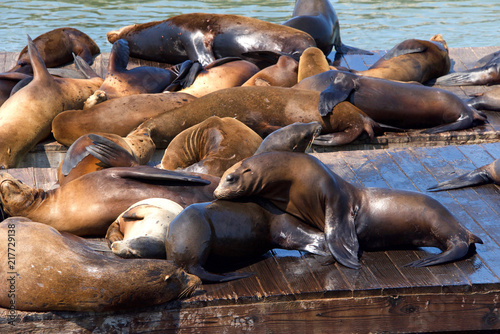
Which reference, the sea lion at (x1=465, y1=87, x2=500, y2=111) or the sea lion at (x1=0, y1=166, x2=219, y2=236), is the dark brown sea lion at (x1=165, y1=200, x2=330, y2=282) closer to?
the sea lion at (x1=0, y1=166, x2=219, y2=236)

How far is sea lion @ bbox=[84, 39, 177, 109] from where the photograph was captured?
6227 mm

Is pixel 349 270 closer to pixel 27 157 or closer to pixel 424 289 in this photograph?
pixel 424 289

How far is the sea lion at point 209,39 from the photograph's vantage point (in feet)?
23.8

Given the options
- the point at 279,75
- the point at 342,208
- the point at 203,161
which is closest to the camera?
the point at 342,208

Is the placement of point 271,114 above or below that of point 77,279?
below

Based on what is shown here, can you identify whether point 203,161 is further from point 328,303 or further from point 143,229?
point 328,303

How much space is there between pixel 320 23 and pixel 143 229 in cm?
507

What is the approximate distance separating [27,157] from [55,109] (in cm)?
49

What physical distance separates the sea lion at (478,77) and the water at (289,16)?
207 inches

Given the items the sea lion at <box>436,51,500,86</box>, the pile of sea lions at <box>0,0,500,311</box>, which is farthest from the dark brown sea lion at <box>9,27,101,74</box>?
the sea lion at <box>436,51,500,86</box>

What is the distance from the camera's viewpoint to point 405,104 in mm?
5570

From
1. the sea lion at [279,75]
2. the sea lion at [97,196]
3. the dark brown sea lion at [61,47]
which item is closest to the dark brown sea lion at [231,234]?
the sea lion at [97,196]

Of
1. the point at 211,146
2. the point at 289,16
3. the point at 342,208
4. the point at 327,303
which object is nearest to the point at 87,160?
the point at 211,146

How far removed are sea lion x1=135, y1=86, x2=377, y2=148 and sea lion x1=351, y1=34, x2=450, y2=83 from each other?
1.26 meters
